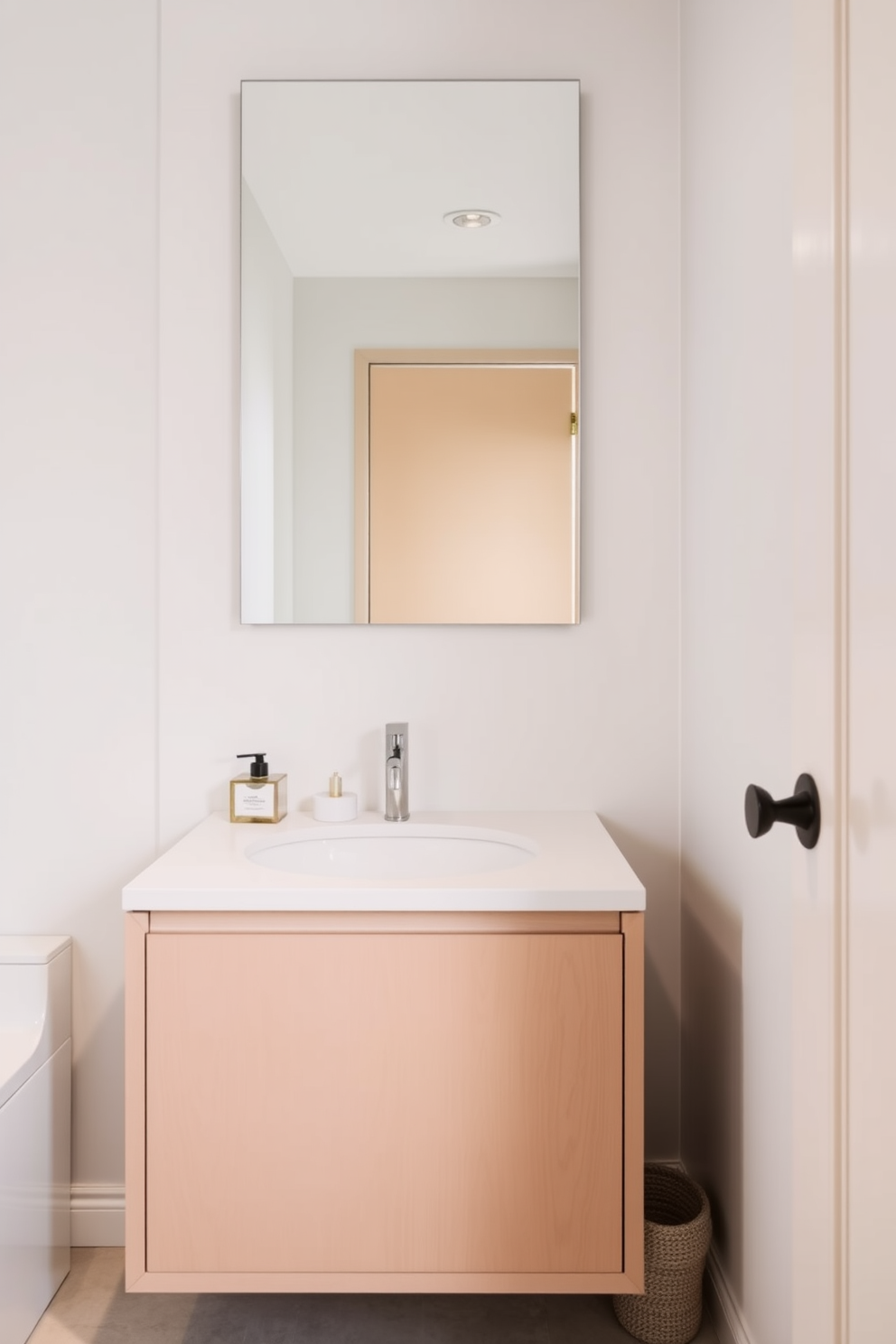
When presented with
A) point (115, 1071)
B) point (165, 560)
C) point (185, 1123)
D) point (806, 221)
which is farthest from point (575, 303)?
point (115, 1071)

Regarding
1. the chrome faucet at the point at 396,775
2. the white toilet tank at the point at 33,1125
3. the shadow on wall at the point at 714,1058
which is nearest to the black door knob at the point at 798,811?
the shadow on wall at the point at 714,1058

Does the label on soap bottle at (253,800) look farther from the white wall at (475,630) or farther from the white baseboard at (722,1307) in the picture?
the white baseboard at (722,1307)

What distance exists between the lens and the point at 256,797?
1.72 meters

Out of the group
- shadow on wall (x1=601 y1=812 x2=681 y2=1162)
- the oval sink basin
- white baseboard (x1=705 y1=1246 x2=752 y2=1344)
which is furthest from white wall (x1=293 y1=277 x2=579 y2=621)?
white baseboard (x1=705 y1=1246 x2=752 y2=1344)

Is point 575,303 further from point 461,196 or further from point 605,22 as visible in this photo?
point 605,22

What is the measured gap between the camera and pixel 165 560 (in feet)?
6.01

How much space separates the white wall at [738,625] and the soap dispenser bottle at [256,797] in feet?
2.38

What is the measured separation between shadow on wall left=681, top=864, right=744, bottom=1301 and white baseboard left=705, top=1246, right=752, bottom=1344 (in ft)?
0.07

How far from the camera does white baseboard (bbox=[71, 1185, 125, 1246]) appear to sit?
1817 mm

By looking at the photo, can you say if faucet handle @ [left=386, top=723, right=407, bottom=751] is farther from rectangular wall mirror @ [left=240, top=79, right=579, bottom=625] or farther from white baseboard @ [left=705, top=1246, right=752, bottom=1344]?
white baseboard @ [left=705, top=1246, right=752, bottom=1344]

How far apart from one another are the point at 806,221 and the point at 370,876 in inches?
48.6

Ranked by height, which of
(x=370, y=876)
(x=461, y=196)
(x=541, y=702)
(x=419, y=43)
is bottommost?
(x=370, y=876)

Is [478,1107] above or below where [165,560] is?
below

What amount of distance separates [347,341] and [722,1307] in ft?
5.57
